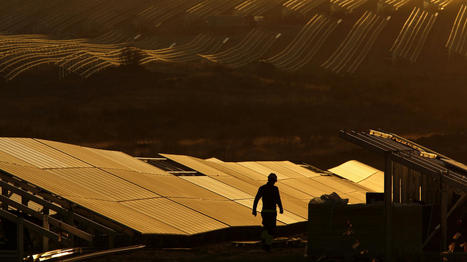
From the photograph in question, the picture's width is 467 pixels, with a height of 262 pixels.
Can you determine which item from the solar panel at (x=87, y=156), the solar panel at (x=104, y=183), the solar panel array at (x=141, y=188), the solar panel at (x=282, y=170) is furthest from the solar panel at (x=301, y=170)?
the solar panel at (x=104, y=183)

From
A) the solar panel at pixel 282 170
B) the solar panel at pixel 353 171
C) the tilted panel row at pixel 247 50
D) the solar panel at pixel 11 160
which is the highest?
the tilted panel row at pixel 247 50

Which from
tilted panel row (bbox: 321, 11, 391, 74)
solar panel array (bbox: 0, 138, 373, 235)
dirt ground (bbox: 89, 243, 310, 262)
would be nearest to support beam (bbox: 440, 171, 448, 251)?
dirt ground (bbox: 89, 243, 310, 262)

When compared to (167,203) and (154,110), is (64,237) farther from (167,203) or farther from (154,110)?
(154,110)

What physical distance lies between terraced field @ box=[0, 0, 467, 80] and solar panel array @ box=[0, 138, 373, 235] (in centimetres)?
5714

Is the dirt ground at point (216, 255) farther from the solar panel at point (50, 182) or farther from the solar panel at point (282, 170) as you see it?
the solar panel at point (282, 170)

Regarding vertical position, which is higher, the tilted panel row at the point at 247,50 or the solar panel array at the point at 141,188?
the tilted panel row at the point at 247,50

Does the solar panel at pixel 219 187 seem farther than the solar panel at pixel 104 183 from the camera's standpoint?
Yes

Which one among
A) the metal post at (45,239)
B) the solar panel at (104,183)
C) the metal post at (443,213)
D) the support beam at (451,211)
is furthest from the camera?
the solar panel at (104,183)

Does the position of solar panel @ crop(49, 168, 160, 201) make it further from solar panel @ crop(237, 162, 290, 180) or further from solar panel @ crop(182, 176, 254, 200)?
solar panel @ crop(237, 162, 290, 180)

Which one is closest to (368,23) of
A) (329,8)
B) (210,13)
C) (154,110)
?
(329,8)

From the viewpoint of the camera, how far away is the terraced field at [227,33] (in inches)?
3765

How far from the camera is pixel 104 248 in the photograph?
65.0 feet

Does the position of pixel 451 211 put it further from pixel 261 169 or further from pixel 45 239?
pixel 261 169

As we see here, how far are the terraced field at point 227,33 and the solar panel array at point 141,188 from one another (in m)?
57.1
